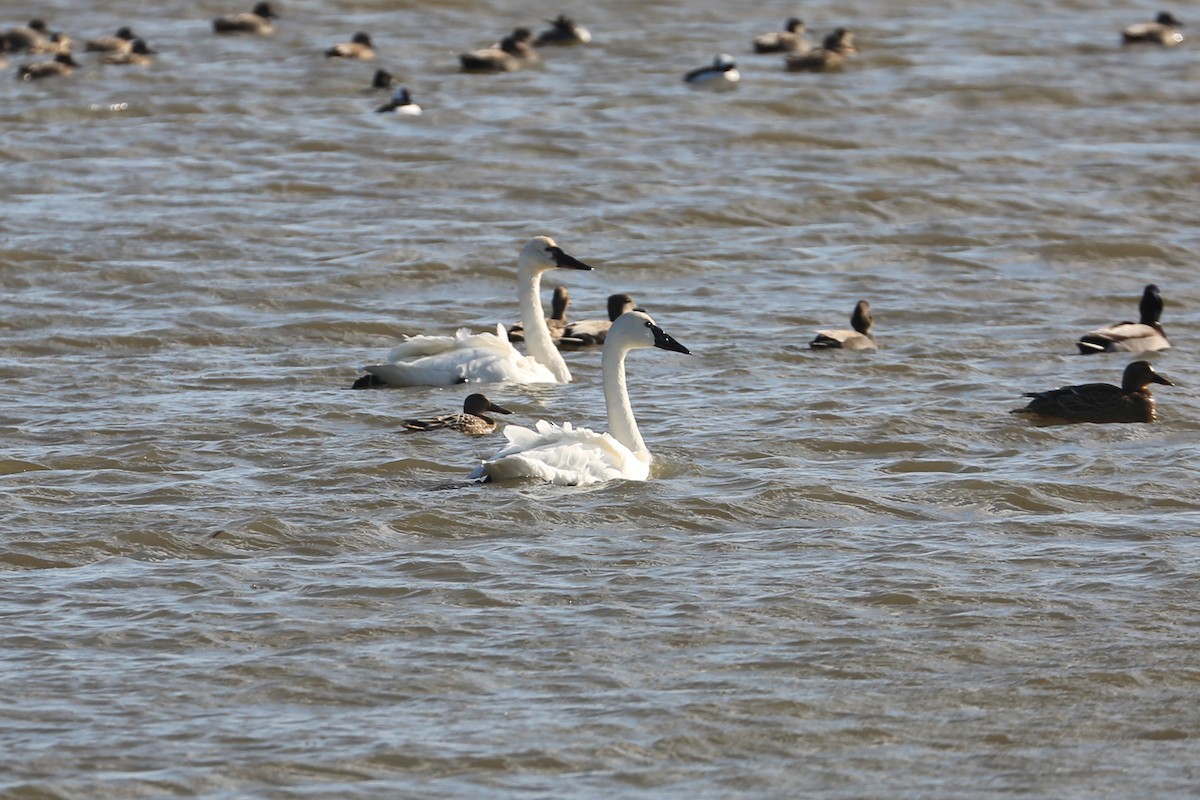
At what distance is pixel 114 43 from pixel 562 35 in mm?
6024

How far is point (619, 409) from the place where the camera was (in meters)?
11.6

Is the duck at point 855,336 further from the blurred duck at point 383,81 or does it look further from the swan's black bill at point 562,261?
the blurred duck at point 383,81

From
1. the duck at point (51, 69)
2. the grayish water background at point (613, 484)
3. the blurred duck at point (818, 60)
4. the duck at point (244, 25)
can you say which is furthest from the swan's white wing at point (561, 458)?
the duck at point (244, 25)

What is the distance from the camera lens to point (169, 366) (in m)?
14.2

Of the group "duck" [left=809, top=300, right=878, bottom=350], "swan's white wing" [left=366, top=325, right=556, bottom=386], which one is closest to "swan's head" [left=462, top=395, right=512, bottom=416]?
"swan's white wing" [left=366, top=325, right=556, bottom=386]

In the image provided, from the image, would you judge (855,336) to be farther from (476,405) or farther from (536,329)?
(476,405)

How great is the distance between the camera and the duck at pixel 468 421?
12367 mm

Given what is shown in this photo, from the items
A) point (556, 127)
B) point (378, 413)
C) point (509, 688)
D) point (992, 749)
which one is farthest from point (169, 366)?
point (556, 127)

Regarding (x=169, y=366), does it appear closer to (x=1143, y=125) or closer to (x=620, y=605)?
(x=620, y=605)

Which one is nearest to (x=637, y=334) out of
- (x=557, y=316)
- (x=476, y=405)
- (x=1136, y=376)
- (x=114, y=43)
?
(x=476, y=405)

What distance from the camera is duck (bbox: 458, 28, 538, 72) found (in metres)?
27.5

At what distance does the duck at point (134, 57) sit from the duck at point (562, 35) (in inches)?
208

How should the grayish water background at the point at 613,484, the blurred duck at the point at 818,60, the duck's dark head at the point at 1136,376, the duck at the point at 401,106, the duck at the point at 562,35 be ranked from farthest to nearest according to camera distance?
1. the duck at the point at 562,35
2. the blurred duck at the point at 818,60
3. the duck at the point at 401,106
4. the duck's dark head at the point at 1136,376
5. the grayish water background at the point at 613,484

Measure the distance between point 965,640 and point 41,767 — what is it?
3730 mm
